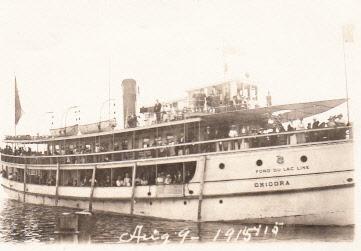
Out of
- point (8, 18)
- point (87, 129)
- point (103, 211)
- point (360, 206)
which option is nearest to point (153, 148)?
point (103, 211)

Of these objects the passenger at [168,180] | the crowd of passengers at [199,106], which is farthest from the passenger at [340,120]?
the passenger at [168,180]

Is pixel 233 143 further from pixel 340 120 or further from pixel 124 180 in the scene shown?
pixel 124 180

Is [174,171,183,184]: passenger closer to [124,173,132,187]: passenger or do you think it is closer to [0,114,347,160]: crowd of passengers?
[0,114,347,160]: crowd of passengers

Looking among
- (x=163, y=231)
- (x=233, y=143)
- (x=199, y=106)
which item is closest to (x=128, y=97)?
(x=199, y=106)

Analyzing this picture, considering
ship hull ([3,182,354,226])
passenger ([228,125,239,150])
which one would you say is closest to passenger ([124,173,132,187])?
ship hull ([3,182,354,226])

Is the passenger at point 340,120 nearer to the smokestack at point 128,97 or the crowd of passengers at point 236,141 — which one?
the crowd of passengers at point 236,141

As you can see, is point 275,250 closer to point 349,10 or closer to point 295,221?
point 295,221
